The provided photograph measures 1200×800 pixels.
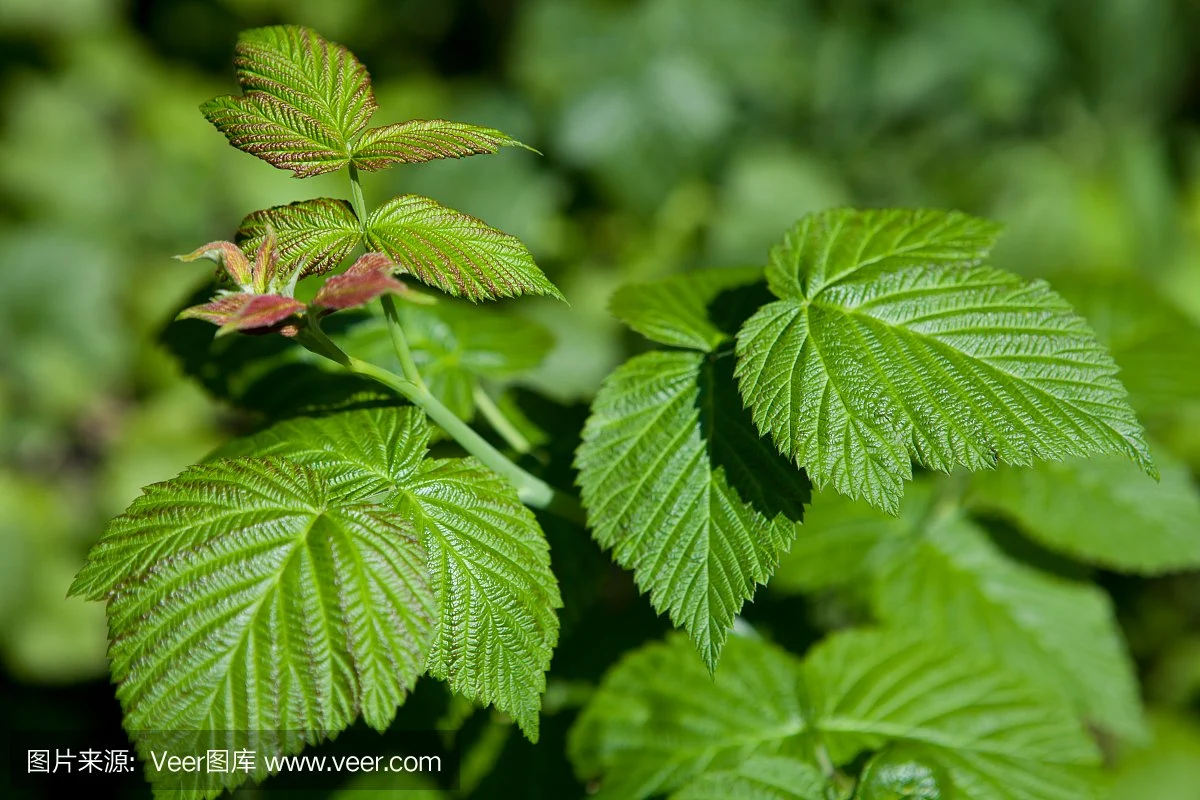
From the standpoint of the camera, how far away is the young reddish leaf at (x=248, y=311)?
0.74 metres

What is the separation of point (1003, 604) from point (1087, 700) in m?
0.18

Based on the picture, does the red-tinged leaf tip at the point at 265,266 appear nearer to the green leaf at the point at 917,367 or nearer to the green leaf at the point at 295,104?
the green leaf at the point at 295,104

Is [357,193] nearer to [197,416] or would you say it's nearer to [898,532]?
[898,532]

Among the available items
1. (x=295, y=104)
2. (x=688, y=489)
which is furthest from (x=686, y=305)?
(x=295, y=104)

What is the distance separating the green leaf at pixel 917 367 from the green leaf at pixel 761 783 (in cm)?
36

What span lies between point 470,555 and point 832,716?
54 cm

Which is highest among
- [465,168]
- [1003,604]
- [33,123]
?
[1003,604]

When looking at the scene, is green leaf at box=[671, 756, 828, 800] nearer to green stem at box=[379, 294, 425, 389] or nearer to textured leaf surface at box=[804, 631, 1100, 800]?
textured leaf surface at box=[804, 631, 1100, 800]

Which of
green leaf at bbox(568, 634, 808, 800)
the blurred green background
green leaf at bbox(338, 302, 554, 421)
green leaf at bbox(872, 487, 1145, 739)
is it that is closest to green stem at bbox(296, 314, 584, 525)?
green leaf at bbox(338, 302, 554, 421)

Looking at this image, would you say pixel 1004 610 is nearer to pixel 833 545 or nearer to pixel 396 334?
pixel 833 545

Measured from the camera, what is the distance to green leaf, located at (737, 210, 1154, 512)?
2.75ft

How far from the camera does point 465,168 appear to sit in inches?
126

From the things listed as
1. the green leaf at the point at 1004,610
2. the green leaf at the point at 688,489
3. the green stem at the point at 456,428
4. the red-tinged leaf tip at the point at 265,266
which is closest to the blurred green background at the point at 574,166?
the green leaf at the point at 1004,610

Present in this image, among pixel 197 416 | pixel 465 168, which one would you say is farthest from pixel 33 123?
pixel 465 168
